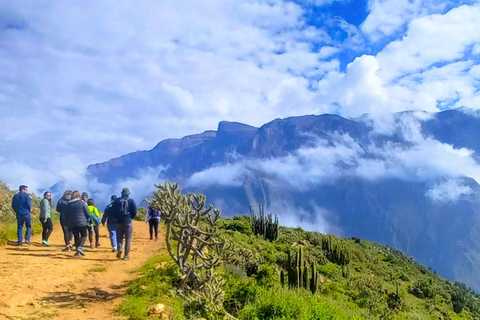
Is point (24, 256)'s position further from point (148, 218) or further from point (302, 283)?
point (302, 283)

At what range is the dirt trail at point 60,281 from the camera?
7.00m

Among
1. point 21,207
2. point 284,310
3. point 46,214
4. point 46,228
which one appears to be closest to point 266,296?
point 284,310

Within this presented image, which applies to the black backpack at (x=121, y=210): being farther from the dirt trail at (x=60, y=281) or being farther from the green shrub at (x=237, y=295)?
the green shrub at (x=237, y=295)

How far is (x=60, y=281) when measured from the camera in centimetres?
861

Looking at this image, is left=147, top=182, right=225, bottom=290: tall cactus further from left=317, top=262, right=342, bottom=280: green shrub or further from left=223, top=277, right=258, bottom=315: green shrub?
left=317, top=262, right=342, bottom=280: green shrub

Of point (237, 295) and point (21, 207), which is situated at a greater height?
point (21, 207)

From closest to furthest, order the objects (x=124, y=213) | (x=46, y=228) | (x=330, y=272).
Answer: (x=124, y=213) → (x=46, y=228) → (x=330, y=272)

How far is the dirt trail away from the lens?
276 inches

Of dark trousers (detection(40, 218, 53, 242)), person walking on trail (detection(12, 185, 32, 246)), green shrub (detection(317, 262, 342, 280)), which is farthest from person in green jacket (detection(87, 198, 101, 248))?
green shrub (detection(317, 262, 342, 280))

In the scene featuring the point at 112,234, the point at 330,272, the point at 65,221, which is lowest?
the point at 330,272

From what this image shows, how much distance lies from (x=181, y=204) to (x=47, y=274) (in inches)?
147

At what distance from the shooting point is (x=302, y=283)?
14.5 meters

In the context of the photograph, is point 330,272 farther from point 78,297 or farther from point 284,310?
point 78,297

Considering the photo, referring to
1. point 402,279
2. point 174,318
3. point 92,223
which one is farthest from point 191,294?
point 402,279
